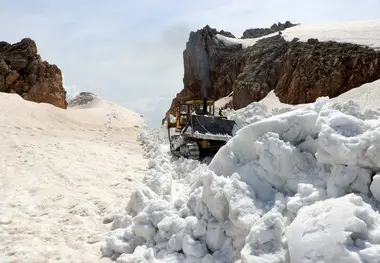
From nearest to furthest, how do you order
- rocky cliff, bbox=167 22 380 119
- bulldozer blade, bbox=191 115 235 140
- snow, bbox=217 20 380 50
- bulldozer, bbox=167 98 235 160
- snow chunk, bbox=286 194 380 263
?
1. snow chunk, bbox=286 194 380 263
2. bulldozer, bbox=167 98 235 160
3. bulldozer blade, bbox=191 115 235 140
4. rocky cliff, bbox=167 22 380 119
5. snow, bbox=217 20 380 50

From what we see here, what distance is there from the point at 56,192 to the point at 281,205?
4377 millimetres

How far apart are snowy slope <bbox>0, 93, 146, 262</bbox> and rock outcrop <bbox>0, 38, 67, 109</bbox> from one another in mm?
11660

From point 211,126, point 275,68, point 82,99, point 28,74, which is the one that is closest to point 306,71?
point 275,68

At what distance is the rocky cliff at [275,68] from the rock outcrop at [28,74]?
1021 centimetres

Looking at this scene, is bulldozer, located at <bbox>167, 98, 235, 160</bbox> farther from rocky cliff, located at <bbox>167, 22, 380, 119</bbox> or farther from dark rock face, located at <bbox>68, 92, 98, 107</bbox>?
dark rock face, located at <bbox>68, 92, 98, 107</bbox>

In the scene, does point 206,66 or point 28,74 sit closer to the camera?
point 28,74

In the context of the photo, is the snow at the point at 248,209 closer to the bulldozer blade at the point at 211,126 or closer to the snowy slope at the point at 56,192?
the snowy slope at the point at 56,192

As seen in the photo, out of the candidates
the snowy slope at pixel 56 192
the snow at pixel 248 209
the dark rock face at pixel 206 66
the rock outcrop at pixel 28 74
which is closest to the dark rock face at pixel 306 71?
the dark rock face at pixel 206 66

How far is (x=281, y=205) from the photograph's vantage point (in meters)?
3.84

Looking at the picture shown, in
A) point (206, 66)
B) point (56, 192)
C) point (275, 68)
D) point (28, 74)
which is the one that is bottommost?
point (56, 192)

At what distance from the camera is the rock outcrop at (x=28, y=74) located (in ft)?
80.6

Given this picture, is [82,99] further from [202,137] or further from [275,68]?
[202,137]

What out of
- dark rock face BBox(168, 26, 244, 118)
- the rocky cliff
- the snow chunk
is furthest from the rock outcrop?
the snow chunk

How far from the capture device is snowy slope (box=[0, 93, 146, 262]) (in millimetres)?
4691
